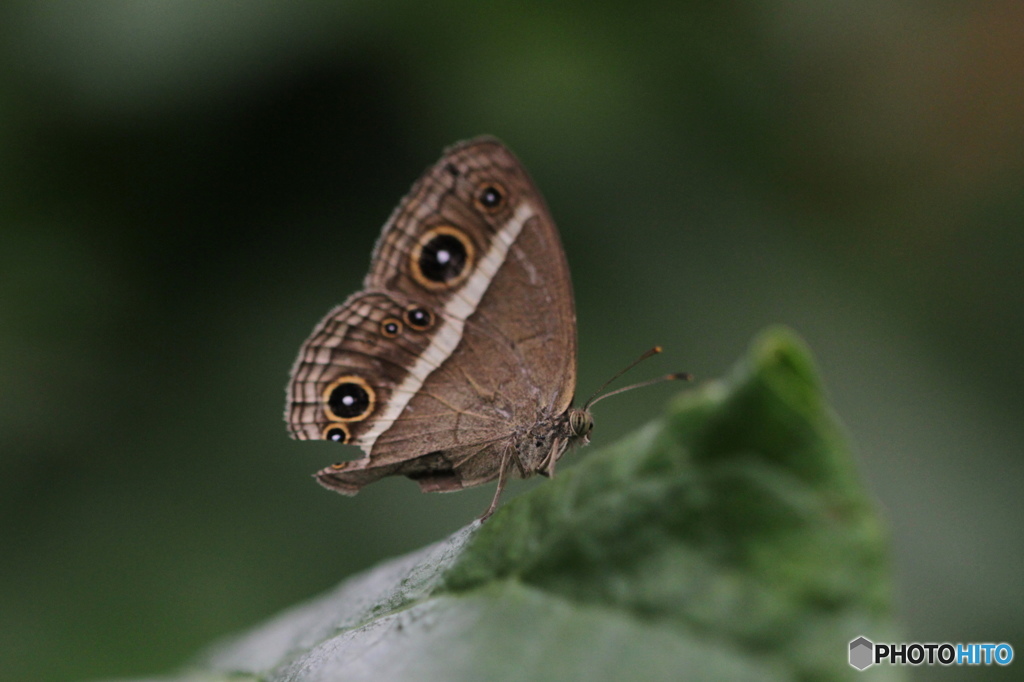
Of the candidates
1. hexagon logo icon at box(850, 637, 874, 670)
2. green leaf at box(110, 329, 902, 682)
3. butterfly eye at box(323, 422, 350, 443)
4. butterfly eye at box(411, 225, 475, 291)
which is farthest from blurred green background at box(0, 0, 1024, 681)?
hexagon logo icon at box(850, 637, 874, 670)

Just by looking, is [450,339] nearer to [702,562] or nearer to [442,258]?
[442,258]

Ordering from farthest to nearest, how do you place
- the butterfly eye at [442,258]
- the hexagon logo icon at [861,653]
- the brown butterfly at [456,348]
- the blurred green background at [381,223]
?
1. the blurred green background at [381,223]
2. the butterfly eye at [442,258]
3. the brown butterfly at [456,348]
4. the hexagon logo icon at [861,653]

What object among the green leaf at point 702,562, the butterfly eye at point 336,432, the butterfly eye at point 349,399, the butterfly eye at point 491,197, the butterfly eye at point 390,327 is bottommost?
the green leaf at point 702,562

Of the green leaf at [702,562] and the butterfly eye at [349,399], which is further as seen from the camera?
the butterfly eye at [349,399]

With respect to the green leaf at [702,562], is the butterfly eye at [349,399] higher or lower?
higher

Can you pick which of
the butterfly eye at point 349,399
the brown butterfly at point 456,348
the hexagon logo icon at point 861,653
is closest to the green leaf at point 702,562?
the hexagon logo icon at point 861,653

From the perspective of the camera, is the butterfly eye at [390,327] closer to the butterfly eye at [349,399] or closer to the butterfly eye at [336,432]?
the butterfly eye at [349,399]

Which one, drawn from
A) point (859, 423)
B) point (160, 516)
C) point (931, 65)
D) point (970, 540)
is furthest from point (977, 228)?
point (160, 516)

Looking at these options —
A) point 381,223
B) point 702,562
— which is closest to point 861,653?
point 702,562
